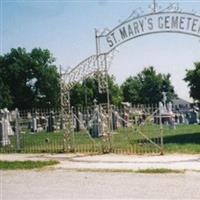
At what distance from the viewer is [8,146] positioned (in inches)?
874

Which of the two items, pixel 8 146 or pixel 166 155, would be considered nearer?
pixel 166 155

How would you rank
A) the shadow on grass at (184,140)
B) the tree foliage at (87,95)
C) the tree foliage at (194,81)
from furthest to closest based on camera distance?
the tree foliage at (87,95)
the tree foliage at (194,81)
the shadow on grass at (184,140)

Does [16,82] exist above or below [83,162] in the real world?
above

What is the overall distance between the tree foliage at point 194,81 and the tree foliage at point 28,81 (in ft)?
90.7

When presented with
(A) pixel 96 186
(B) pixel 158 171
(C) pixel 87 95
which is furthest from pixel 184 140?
(C) pixel 87 95

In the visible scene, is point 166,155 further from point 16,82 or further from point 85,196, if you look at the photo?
point 16,82

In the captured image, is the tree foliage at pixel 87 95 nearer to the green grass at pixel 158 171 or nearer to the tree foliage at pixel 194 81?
the tree foliage at pixel 194 81

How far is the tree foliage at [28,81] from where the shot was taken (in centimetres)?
7462

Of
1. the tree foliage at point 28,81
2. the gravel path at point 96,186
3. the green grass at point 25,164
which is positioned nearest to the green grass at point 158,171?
the gravel path at point 96,186

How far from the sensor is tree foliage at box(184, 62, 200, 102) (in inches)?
1795

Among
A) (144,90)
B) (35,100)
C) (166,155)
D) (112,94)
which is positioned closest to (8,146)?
(166,155)

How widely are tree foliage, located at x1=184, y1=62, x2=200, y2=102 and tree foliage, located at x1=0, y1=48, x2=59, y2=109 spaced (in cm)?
2764

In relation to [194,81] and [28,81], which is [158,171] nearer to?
→ [194,81]

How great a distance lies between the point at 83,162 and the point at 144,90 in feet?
281
